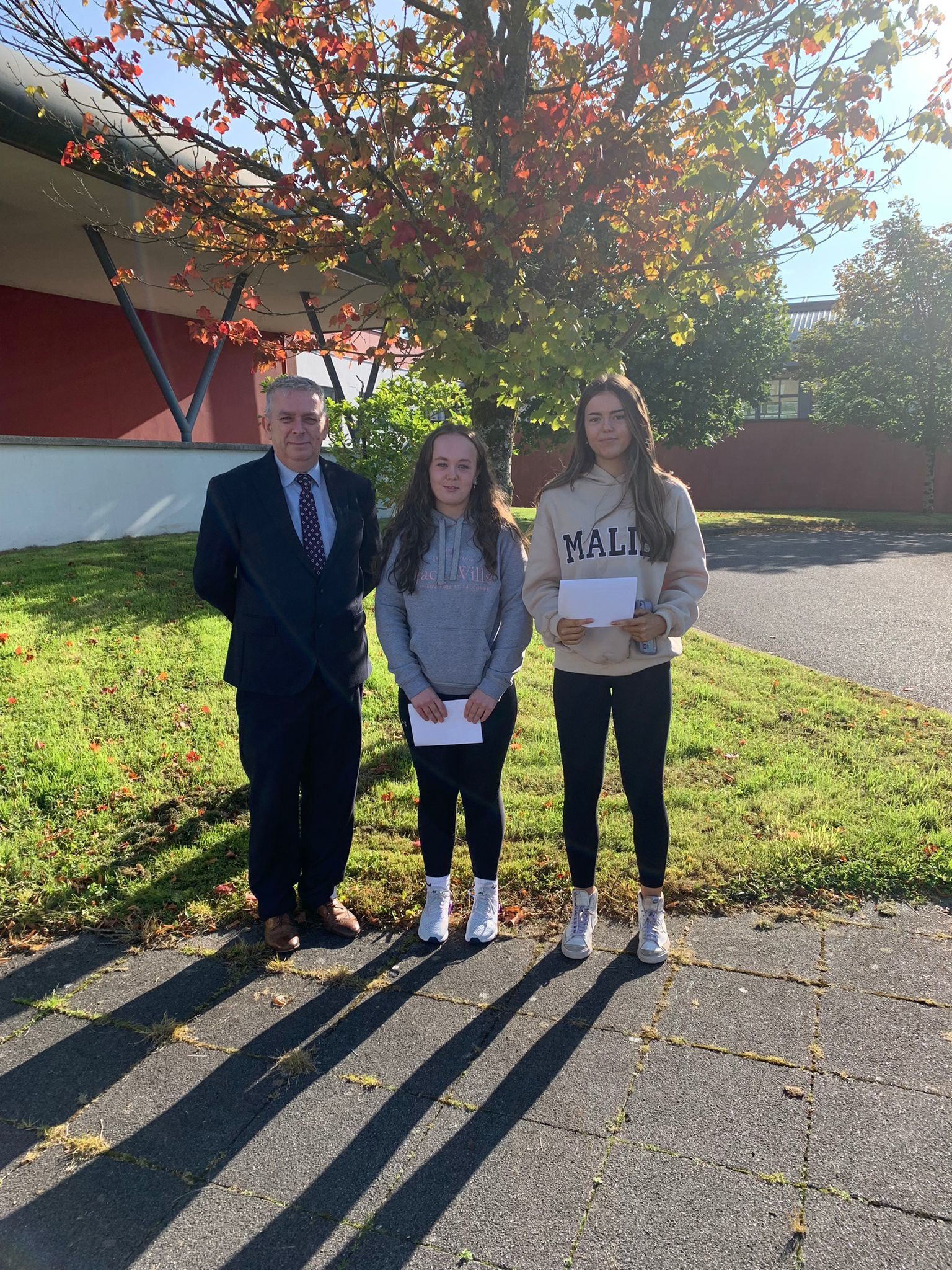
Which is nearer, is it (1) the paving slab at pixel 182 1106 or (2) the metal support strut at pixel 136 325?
Result: (1) the paving slab at pixel 182 1106

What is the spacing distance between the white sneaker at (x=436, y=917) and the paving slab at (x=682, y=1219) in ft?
4.06

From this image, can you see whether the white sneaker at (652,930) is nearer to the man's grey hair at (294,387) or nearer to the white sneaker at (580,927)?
the white sneaker at (580,927)

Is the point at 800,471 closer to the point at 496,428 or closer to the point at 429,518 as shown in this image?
the point at 496,428

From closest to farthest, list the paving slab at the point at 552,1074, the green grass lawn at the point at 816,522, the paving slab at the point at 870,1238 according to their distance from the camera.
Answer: the paving slab at the point at 870,1238
the paving slab at the point at 552,1074
the green grass lawn at the point at 816,522

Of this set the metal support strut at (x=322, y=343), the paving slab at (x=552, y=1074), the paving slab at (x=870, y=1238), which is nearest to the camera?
the paving slab at (x=870, y=1238)

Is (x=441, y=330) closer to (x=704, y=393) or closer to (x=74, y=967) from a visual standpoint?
(x=74, y=967)

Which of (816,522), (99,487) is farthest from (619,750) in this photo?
(816,522)

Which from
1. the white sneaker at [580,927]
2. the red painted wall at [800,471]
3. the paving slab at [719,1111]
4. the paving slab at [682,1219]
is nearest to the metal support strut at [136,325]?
the white sneaker at [580,927]

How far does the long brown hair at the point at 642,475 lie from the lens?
3.05 meters

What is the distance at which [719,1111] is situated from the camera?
2.37 metres

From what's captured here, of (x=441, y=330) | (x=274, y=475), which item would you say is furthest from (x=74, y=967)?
(x=441, y=330)

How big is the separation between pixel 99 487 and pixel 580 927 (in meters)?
10.0

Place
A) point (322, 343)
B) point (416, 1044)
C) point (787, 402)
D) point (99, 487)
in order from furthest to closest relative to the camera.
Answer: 1. point (787, 402)
2. point (99, 487)
3. point (322, 343)
4. point (416, 1044)

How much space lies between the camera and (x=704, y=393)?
67.4ft
